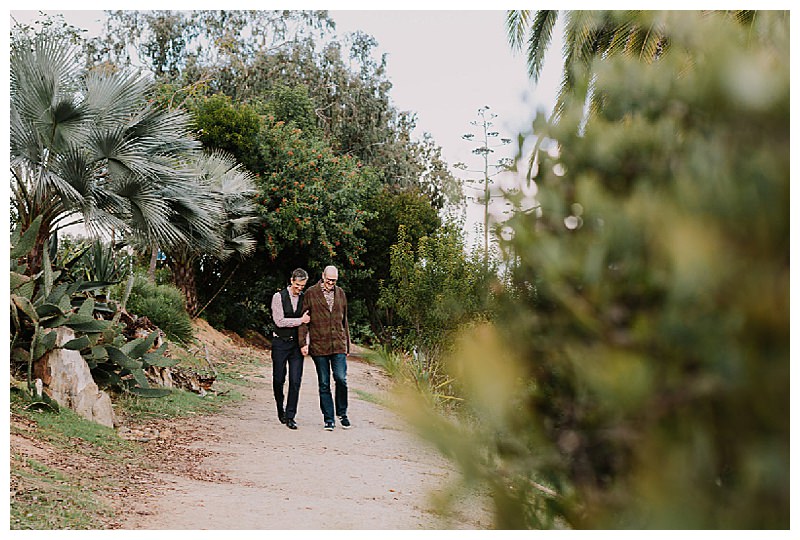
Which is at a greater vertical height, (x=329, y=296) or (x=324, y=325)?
(x=329, y=296)

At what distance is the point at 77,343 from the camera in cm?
648

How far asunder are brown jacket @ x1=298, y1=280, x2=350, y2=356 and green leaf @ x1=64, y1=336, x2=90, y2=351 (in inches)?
74.4

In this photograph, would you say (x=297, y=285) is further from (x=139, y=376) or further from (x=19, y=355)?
(x=19, y=355)

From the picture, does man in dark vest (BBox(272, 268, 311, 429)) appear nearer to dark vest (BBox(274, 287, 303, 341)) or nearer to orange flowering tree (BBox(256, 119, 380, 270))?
dark vest (BBox(274, 287, 303, 341))

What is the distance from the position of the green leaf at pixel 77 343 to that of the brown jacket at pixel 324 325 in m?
1.89

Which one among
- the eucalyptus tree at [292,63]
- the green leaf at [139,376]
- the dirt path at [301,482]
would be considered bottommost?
the dirt path at [301,482]

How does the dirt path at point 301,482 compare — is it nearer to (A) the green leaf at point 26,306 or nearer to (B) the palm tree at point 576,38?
(A) the green leaf at point 26,306

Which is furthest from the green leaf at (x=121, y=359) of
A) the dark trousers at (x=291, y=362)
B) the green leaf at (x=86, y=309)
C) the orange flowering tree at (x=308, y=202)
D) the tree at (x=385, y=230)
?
the tree at (x=385, y=230)

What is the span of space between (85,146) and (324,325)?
300 cm

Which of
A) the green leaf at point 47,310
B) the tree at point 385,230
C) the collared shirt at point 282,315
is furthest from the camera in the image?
the tree at point 385,230

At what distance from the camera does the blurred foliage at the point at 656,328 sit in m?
0.84

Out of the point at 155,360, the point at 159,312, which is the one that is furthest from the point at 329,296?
the point at 159,312
